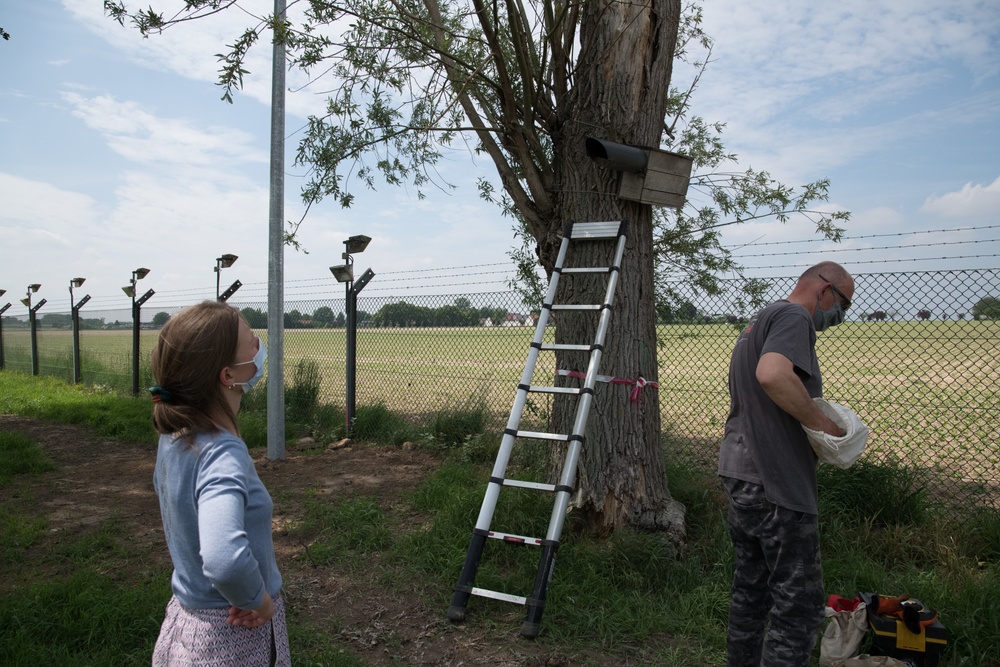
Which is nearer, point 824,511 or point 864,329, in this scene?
point 824,511

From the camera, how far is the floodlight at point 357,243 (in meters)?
8.37

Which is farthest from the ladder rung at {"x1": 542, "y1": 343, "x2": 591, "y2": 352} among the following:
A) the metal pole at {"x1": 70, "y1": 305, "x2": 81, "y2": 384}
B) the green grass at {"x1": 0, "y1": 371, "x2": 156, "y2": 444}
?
the metal pole at {"x1": 70, "y1": 305, "x2": 81, "y2": 384}

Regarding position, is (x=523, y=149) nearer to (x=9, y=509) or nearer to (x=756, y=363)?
(x=756, y=363)

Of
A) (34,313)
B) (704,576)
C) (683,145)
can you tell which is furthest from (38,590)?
(34,313)

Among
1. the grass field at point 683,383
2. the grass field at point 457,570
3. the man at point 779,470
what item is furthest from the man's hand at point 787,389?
the grass field at point 683,383

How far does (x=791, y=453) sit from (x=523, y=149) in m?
A: 3.03

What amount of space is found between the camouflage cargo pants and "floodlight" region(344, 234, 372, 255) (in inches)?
244

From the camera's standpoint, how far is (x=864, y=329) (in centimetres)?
601

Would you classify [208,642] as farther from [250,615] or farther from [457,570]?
[457,570]

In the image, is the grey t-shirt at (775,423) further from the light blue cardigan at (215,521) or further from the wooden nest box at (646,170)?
the light blue cardigan at (215,521)

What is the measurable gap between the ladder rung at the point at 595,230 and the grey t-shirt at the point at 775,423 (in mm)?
1767

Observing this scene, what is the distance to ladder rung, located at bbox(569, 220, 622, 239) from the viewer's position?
464 cm

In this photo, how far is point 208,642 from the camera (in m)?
1.77

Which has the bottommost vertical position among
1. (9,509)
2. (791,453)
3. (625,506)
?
(9,509)
